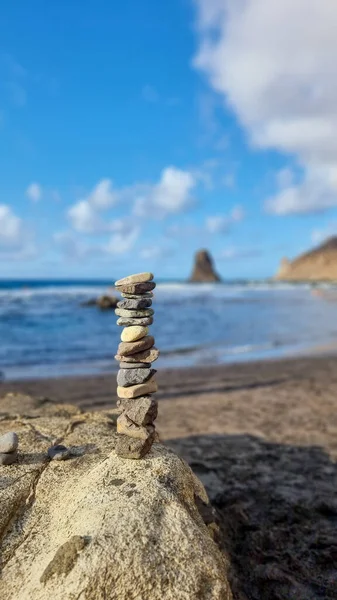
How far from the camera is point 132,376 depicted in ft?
15.5

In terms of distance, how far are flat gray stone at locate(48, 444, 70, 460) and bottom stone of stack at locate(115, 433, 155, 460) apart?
2.00 ft

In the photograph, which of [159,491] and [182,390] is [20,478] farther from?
[182,390]

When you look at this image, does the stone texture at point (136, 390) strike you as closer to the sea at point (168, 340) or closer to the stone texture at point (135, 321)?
the stone texture at point (135, 321)

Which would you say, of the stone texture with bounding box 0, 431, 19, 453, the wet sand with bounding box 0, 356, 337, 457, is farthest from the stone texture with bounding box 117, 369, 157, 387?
the wet sand with bounding box 0, 356, 337, 457

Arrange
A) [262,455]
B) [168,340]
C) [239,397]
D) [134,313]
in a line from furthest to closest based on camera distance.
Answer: [168,340] → [239,397] → [262,455] → [134,313]

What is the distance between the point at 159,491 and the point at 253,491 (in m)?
3.23

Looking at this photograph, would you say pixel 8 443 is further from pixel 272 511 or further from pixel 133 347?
pixel 272 511

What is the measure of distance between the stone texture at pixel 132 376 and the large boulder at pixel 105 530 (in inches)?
28.0

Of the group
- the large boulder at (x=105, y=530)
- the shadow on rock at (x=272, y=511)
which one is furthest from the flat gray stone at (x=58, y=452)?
the shadow on rock at (x=272, y=511)

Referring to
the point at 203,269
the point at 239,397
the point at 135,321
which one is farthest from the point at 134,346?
the point at 203,269

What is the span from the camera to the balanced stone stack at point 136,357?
4.68 m

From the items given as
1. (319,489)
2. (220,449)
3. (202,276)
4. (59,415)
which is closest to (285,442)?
(220,449)

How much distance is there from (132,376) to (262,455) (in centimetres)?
432

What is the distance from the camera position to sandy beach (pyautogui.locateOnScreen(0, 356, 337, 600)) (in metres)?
4.89
